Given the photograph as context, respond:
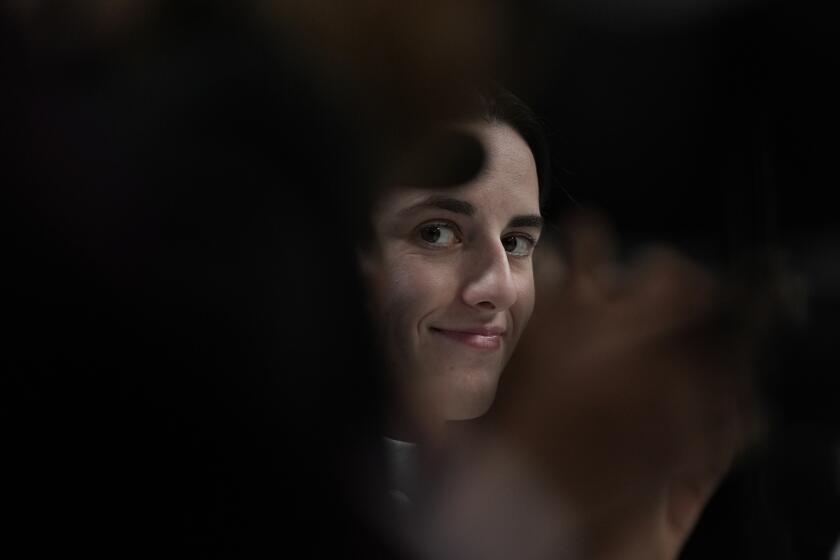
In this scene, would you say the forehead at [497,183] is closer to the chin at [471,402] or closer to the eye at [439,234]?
the eye at [439,234]

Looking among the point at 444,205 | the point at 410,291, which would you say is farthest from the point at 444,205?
the point at 410,291

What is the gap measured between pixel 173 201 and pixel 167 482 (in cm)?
29

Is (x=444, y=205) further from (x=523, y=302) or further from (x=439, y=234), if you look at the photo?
(x=523, y=302)

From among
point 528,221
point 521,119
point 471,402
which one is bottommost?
point 471,402

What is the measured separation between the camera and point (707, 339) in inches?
54.9

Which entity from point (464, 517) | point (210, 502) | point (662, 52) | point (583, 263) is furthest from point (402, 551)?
point (662, 52)

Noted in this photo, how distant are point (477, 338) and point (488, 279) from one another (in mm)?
71

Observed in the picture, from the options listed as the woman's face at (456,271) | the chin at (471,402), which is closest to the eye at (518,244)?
the woman's face at (456,271)

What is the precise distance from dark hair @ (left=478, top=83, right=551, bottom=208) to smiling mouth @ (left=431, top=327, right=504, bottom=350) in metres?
0.17

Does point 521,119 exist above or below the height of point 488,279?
above

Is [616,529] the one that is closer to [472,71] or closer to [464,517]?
[464,517]

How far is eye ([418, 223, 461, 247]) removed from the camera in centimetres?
113

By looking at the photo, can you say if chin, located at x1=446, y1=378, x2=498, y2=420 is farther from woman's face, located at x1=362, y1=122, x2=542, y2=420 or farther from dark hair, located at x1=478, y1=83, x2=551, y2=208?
dark hair, located at x1=478, y1=83, x2=551, y2=208

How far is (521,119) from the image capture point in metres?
1.20
